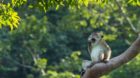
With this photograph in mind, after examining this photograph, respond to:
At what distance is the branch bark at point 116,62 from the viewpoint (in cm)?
775

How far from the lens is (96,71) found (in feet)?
26.0

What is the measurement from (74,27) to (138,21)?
344cm

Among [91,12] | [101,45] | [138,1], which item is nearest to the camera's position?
[138,1]

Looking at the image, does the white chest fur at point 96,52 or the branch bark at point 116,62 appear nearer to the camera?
the branch bark at point 116,62

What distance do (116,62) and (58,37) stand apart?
87.5 ft

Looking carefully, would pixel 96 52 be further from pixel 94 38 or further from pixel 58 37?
pixel 58 37

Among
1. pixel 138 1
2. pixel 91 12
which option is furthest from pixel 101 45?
pixel 91 12

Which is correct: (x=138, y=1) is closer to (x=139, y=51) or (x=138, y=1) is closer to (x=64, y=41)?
(x=139, y=51)

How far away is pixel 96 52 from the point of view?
11.0m

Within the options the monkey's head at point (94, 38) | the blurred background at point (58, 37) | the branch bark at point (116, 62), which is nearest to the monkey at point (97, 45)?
the monkey's head at point (94, 38)

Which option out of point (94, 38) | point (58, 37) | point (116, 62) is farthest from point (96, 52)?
→ point (58, 37)

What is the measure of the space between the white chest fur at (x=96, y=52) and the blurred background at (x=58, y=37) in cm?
→ 1299

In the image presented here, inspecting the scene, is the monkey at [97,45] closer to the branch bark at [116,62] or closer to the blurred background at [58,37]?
the branch bark at [116,62]

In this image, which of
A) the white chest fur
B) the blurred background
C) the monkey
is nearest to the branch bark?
the white chest fur
